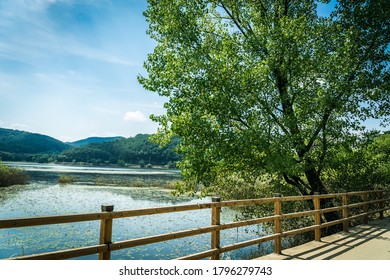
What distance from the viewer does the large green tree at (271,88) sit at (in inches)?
461

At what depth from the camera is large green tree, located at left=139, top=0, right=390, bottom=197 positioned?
11.7 m

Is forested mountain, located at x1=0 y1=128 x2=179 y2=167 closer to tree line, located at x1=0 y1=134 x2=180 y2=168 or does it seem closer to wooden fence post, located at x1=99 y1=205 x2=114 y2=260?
tree line, located at x1=0 y1=134 x2=180 y2=168

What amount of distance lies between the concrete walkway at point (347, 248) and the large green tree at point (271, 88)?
2635 mm

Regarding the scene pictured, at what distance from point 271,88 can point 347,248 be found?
6291 millimetres

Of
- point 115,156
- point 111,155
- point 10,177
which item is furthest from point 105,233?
point 115,156

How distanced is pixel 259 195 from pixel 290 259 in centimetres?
948

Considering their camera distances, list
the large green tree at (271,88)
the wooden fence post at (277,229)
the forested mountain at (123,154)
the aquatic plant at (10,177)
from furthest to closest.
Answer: the forested mountain at (123,154) → the aquatic plant at (10,177) → the large green tree at (271,88) → the wooden fence post at (277,229)

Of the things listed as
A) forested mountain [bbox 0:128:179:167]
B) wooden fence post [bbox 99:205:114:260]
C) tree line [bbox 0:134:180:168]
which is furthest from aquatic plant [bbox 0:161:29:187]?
tree line [bbox 0:134:180:168]

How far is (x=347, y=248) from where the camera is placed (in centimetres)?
827

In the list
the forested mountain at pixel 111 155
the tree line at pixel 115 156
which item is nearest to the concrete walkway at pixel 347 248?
the forested mountain at pixel 111 155

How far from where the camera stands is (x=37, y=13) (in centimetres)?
1217

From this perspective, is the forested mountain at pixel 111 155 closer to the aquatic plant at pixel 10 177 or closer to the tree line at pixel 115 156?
the tree line at pixel 115 156
